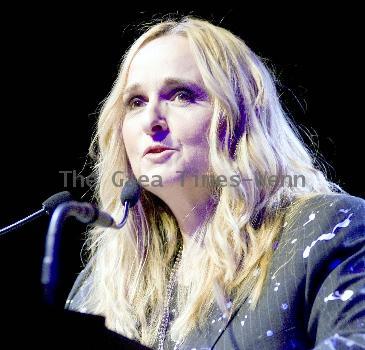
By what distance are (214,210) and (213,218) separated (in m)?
0.06

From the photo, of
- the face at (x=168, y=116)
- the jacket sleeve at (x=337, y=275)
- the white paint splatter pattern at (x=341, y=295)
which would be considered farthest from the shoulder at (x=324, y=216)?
the face at (x=168, y=116)

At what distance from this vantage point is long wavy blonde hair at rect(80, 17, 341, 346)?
1.60 meters

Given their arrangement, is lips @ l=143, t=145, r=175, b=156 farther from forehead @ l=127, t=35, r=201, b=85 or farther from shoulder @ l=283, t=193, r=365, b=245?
shoulder @ l=283, t=193, r=365, b=245

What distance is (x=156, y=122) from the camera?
5.83ft

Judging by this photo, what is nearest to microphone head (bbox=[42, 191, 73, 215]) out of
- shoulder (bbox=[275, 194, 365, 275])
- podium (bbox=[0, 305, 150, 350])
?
podium (bbox=[0, 305, 150, 350])

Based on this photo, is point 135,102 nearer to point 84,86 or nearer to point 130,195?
point 130,195

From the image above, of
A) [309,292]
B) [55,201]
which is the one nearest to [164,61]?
[55,201]

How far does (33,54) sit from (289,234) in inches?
67.8

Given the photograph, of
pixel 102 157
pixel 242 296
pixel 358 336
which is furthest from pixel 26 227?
pixel 358 336

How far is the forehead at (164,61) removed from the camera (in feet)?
6.10

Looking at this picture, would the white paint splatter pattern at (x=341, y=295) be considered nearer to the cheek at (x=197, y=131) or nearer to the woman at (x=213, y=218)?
the woman at (x=213, y=218)

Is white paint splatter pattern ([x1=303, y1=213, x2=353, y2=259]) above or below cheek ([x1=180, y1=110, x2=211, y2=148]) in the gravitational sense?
below

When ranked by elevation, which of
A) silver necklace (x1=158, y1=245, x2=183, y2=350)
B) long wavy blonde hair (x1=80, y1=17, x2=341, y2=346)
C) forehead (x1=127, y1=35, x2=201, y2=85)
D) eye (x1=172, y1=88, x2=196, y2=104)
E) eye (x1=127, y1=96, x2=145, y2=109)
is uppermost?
forehead (x1=127, y1=35, x2=201, y2=85)

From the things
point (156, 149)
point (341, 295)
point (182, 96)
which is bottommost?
point (341, 295)
